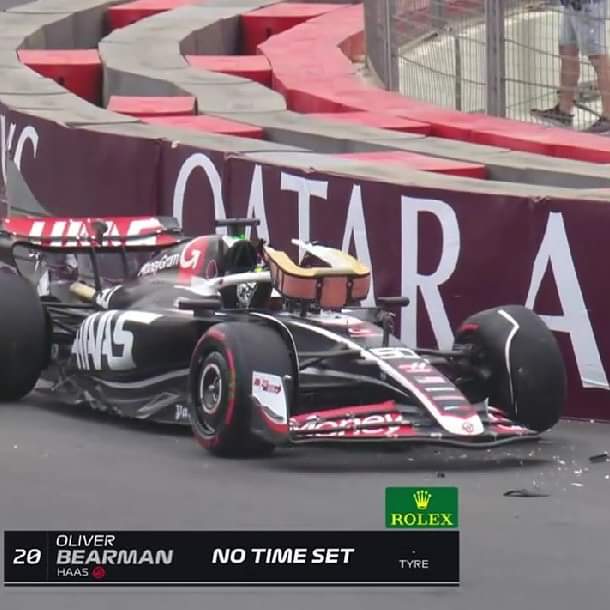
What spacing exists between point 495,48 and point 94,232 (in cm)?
455

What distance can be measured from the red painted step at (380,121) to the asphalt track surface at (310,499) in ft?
14.4

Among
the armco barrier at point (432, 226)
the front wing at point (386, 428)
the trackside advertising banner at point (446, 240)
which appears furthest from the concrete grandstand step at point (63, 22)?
the front wing at point (386, 428)

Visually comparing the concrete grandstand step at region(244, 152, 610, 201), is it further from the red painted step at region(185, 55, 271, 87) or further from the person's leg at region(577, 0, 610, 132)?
the red painted step at region(185, 55, 271, 87)

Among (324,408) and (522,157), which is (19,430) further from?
(522,157)

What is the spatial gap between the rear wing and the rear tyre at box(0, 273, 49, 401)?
0.55 m

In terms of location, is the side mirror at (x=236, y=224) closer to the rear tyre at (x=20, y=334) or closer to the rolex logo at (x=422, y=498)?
the rear tyre at (x=20, y=334)

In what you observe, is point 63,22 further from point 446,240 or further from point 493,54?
point 446,240

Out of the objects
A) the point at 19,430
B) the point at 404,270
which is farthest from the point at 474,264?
the point at 19,430

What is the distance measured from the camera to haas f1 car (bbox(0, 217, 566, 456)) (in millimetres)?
8898

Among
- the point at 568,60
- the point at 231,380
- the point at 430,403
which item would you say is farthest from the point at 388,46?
the point at 231,380

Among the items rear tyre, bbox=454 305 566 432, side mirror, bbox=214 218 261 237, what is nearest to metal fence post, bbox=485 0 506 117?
side mirror, bbox=214 218 261 237

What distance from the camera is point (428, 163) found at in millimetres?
11797

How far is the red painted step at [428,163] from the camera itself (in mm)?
11609

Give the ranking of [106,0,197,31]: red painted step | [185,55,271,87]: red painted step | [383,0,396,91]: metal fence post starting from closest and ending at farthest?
[383,0,396,91]: metal fence post < [185,55,271,87]: red painted step < [106,0,197,31]: red painted step
